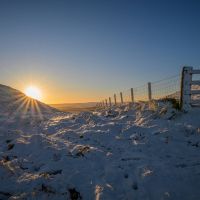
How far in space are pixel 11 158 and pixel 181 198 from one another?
4.70m

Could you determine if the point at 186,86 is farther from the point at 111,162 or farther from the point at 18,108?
the point at 18,108

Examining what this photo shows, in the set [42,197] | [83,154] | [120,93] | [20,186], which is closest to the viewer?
[42,197]

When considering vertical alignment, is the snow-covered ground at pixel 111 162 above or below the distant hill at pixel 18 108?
below

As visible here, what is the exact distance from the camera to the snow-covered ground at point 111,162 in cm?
435

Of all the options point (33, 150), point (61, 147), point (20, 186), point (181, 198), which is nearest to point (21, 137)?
point (33, 150)

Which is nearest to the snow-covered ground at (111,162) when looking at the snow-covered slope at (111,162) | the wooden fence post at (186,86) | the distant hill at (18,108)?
the snow-covered slope at (111,162)

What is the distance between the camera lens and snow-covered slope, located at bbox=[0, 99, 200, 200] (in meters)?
4.36

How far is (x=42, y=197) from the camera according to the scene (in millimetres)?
4309

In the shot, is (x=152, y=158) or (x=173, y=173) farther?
(x=152, y=158)

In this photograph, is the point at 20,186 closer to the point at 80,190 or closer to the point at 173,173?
the point at 80,190

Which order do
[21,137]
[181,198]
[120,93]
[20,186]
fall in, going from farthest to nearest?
[120,93] < [21,137] < [20,186] < [181,198]

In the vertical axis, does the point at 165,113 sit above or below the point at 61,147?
above

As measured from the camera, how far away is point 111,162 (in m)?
5.61

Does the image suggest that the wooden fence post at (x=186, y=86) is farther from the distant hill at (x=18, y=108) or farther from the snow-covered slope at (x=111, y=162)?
the distant hill at (x=18, y=108)
